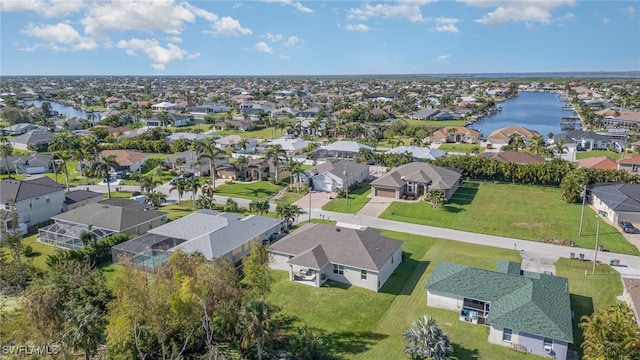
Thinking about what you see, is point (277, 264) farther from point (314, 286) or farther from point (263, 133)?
point (263, 133)

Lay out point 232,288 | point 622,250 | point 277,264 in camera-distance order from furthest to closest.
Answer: point 622,250
point 277,264
point 232,288

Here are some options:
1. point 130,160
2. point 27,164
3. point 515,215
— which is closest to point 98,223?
point 130,160

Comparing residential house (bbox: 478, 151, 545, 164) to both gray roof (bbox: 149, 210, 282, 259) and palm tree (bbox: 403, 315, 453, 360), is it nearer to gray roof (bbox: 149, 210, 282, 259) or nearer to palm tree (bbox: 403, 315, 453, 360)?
gray roof (bbox: 149, 210, 282, 259)

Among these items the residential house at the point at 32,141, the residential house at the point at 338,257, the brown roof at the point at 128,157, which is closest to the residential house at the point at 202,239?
the residential house at the point at 338,257

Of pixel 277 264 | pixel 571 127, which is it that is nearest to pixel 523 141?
pixel 571 127

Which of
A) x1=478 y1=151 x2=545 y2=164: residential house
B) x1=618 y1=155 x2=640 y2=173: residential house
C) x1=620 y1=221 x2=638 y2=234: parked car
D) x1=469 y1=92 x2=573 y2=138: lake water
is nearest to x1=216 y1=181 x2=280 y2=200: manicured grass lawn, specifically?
x1=478 y1=151 x2=545 y2=164: residential house

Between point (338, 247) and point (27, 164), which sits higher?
point (27, 164)

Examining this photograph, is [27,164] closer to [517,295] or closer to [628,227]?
[517,295]
